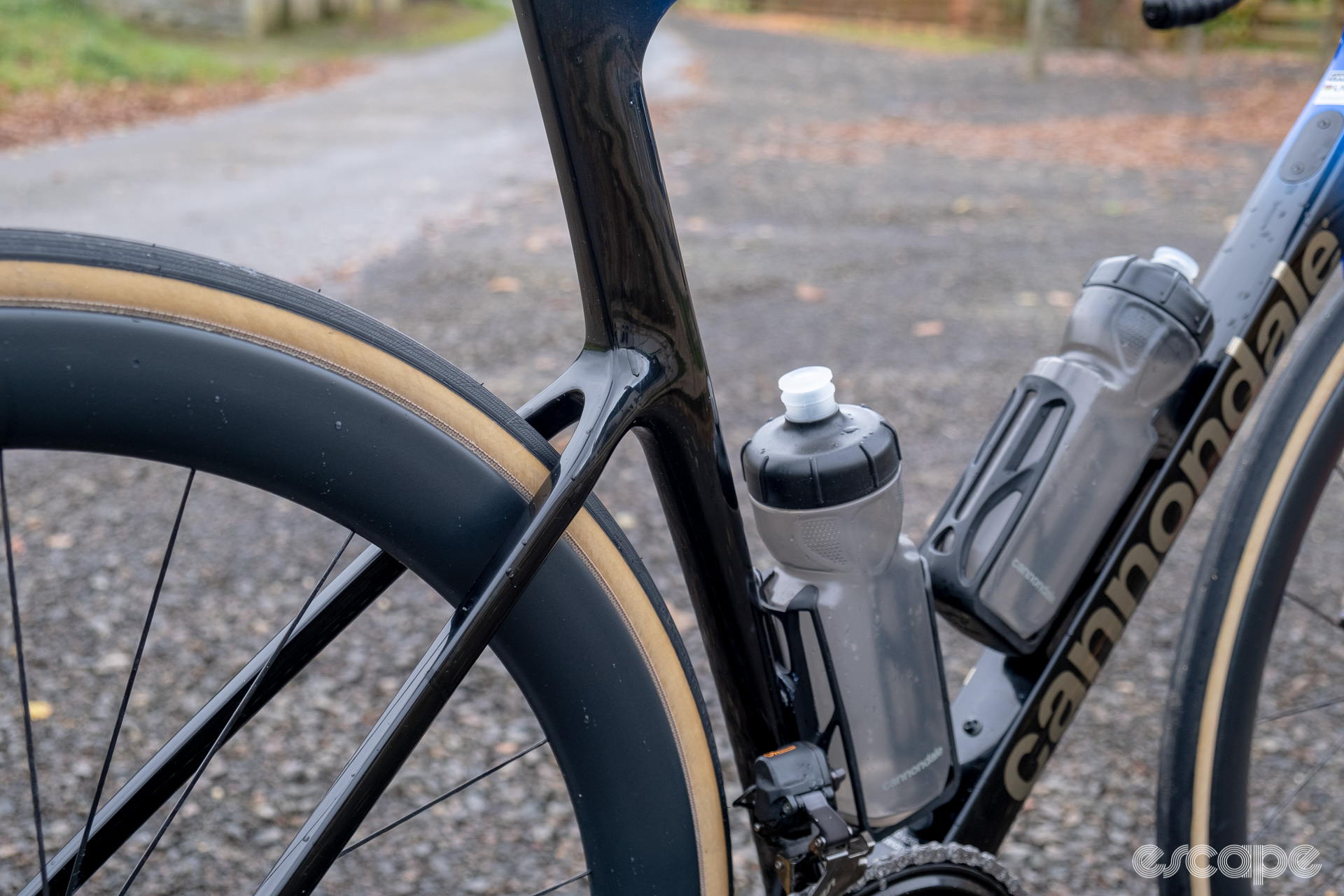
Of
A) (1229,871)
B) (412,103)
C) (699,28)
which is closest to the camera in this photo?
(1229,871)

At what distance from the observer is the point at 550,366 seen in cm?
376

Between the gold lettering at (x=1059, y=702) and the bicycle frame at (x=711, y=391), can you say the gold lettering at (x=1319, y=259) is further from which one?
the gold lettering at (x=1059, y=702)

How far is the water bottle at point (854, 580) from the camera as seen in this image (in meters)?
0.99

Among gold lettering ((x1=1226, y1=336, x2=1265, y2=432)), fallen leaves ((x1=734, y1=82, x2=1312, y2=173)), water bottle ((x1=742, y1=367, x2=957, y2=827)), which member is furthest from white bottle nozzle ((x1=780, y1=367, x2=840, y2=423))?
fallen leaves ((x1=734, y1=82, x2=1312, y2=173))

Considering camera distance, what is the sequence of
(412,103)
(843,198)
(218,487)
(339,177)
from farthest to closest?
1. (412,103)
2. (339,177)
3. (843,198)
4. (218,487)

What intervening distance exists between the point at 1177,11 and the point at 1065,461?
53 centimetres

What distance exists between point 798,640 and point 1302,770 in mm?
1381

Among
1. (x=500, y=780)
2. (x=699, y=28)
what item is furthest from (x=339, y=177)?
(x=699, y=28)

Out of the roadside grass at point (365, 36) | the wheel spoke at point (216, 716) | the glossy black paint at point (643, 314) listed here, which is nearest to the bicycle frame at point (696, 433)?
the glossy black paint at point (643, 314)

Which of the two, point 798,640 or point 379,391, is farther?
point 798,640

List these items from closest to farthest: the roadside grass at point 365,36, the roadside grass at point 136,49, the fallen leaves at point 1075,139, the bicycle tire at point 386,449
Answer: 1. the bicycle tire at point 386,449
2. the fallen leaves at point 1075,139
3. the roadside grass at point 136,49
4. the roadside grass at point 365,36

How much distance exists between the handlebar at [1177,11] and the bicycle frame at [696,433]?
15 cm

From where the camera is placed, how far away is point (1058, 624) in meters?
1.19

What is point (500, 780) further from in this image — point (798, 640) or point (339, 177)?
point (339, 177)
